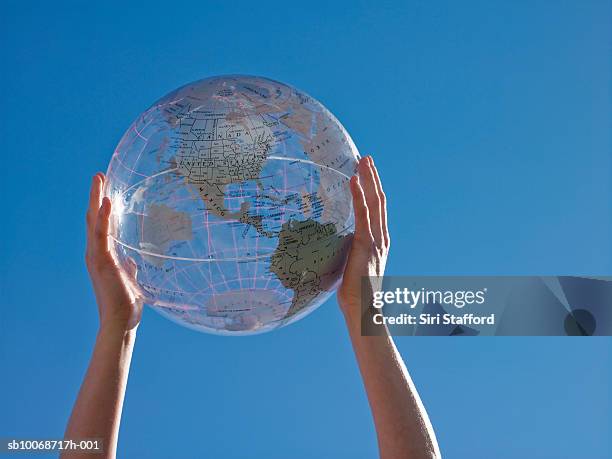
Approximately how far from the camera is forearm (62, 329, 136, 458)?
366cm

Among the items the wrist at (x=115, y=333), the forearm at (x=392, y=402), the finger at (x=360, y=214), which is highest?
the finger at (x=360, y=214)

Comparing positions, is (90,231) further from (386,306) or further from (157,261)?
(386,306)

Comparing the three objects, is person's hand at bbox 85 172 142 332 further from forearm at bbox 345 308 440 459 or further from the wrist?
forearm at bbox 345 308 440 459

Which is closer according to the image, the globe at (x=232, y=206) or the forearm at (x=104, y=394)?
the forearm at (x=104, y=394)

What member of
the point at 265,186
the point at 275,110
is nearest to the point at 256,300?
the point at 265,186

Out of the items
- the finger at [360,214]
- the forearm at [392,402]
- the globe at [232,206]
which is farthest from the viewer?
the finger at [360,214]

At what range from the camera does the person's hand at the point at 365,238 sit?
419 cm

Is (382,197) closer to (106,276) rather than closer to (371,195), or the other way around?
(371,195)

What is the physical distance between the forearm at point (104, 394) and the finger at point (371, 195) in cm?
138

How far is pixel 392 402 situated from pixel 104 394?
1.28 metres

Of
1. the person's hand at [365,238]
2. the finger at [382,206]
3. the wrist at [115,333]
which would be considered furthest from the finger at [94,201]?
the finger at [382,206]

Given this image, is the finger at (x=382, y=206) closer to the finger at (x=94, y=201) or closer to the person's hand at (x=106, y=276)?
the person's hand at (x=106, y=276)

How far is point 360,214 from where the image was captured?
420 centimetres

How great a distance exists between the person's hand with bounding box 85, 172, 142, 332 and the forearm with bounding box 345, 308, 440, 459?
3.84 feet
